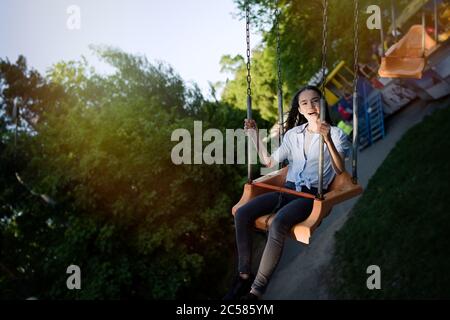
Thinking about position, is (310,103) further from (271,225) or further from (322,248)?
(322,248)

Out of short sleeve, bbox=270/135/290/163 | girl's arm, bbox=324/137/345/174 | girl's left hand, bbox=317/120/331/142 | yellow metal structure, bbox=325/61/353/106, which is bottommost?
girl's arm, bbox=324/137/345/174

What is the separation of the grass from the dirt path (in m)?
0.50

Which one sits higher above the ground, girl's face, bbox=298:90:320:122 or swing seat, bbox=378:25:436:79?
swing seat, bbox=378:25:436:79

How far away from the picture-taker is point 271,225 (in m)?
3.60

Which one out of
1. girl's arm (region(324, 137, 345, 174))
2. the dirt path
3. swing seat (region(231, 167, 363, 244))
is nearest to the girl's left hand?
girl's arm (region(324, 137, 345, 174))

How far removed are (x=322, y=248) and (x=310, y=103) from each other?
8.83 m

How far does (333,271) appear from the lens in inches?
431

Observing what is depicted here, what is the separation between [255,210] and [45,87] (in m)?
19.6

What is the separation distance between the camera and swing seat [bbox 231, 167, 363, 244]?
3.59m

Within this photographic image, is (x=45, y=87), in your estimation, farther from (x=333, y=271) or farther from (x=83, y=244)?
Result: (x=333, y=271)

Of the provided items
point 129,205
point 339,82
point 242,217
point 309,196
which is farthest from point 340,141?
point 339,82

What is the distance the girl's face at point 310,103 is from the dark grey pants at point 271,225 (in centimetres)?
70

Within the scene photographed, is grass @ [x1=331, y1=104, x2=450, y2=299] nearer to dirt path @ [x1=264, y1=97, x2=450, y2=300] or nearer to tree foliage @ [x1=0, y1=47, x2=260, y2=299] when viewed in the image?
dirt path @ [x1=264, y1=97, x2=450, y2=300]

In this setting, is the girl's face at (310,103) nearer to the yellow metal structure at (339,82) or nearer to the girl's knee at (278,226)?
the girl's knee at (278,226)
